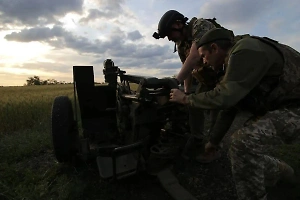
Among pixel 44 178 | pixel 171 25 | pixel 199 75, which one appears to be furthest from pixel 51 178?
pixel 171 25

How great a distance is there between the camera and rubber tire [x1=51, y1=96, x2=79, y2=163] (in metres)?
3.93

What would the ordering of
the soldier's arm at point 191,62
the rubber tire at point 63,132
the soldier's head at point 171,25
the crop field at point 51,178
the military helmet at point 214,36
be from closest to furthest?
the military helmet at point 214,36 → the crop field at point 51,178 → the rubber tire at point 63,132 → the soldier's arm at point 191,62 → the soldier's head at point 171,25

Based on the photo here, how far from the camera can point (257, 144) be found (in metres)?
2.73

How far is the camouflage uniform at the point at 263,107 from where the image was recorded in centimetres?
266

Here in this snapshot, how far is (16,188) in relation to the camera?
3.76 m

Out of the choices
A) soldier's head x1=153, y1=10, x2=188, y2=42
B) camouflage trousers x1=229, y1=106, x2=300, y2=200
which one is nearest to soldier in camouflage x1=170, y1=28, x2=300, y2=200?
camouflage trousers x1=229, y1=106, x2=300, y2=200

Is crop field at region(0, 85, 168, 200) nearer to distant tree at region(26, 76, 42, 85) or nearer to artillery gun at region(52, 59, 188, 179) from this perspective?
artillery gun at region(52, 59, 188, 179)

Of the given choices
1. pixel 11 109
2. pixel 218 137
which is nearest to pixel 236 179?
pixel 218 137

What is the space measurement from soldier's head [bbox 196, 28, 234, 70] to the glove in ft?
3.75

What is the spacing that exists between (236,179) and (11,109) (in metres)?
7.46

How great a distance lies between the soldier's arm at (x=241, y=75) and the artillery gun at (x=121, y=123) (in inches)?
34.3

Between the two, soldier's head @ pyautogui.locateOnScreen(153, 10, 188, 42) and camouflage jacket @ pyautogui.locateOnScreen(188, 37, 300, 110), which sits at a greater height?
soldier's head @ pyautogui.locateOnScreen(153, 10, 188, 42)

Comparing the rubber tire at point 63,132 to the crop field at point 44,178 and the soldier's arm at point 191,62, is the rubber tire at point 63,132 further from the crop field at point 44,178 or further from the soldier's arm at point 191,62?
the soldier's arm at point 191,62

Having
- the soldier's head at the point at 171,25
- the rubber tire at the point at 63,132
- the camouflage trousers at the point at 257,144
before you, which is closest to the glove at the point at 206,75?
the soldier's head at the point at 171,25
